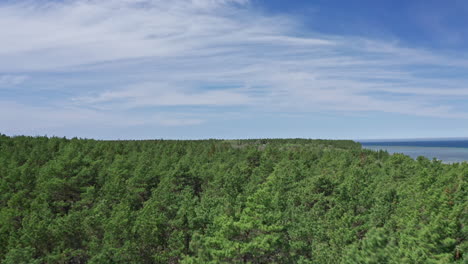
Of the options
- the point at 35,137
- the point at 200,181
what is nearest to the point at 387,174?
the point at 200,181

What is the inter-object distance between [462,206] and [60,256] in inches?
1941

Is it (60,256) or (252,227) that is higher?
(252,227)

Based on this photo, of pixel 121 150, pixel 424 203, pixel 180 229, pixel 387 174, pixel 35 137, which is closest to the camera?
pixel 424 203

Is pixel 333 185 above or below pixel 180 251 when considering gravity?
above

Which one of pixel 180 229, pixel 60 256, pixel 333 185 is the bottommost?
pixel 60 256

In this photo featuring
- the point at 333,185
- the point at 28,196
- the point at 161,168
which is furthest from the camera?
the point at 161,168

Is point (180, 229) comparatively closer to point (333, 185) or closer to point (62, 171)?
point (333, 185)

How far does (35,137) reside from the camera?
502ft

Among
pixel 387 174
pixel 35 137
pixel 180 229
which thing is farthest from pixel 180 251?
pixel 35 137

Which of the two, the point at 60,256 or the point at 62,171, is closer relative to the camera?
the point at 60,256

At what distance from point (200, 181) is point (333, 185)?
95.4 ft

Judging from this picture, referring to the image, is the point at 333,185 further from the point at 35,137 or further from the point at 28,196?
the point at 35,137

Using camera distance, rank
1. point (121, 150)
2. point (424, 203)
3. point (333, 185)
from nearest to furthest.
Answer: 1. point (424, 203)
2. point (333, 185)
3. point (121, 150)

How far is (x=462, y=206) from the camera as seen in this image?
43.5 meters
